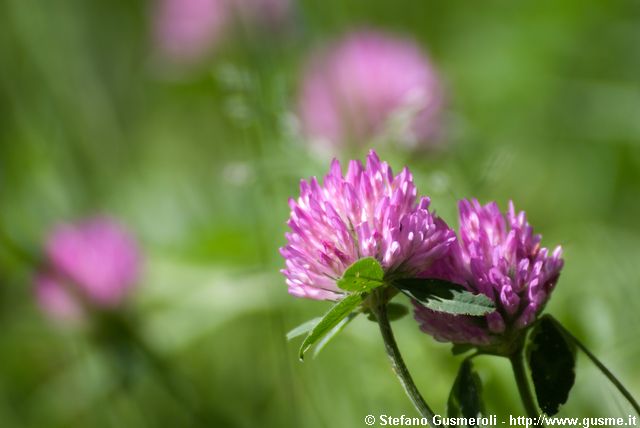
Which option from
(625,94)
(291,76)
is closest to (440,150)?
(291,76)

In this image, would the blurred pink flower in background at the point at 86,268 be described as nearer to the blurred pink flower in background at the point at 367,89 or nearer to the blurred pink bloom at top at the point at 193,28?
the blurred pink flower in background at the point at 367,89

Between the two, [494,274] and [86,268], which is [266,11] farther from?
[494,274]

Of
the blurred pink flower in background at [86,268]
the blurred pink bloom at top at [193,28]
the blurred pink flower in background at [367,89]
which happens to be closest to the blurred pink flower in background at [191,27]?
the blurred pink bloom at top at [193,28]

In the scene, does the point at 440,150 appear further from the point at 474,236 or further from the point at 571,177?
the point at 474,236

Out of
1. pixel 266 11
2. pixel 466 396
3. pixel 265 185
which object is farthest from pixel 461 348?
pixel 266 11

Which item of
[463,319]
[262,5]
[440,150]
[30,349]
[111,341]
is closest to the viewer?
[463,319]

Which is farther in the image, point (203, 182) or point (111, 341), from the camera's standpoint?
point (203, 182)
